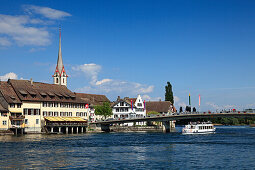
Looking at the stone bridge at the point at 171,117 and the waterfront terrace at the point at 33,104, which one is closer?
the waterfront terrace at the point at 33,104

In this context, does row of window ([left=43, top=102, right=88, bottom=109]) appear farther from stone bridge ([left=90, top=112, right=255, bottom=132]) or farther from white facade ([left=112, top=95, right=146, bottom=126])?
white facade ([left=112, top=95, right=146, bottom=126])

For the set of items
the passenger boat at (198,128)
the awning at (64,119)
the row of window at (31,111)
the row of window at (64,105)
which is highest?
the row of window at (64,105)

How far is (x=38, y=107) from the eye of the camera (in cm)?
10962

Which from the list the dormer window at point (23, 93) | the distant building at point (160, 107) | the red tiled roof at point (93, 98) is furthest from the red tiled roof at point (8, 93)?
the distant building at point (160, 107)

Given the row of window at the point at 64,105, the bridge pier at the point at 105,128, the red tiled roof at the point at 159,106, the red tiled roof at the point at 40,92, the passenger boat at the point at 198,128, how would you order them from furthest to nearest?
1. the red tiled roof at the point at 159,106
2. the bridge pier at the point at 105,128
3. the passenger boat at the point at 198,128
4. the row of window at the point at 64,105
5. the red tiled roof at the point at 40,92

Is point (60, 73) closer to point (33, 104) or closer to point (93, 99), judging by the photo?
point (93, 99)

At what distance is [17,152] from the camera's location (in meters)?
55.4

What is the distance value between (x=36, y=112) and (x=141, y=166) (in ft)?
228

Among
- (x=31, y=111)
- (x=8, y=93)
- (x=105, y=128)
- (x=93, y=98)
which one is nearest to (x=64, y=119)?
(x=31, y=111)

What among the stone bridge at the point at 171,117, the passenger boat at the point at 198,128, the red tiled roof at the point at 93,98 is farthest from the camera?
the red tiled roof at the point at 93,98

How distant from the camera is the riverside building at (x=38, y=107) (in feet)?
329

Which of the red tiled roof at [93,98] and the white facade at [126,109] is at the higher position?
the red tiled roof at [93,98]

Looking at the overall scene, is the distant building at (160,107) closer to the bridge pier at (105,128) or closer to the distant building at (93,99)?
the distant building at (93,99)

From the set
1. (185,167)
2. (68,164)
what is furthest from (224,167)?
(68,164)
